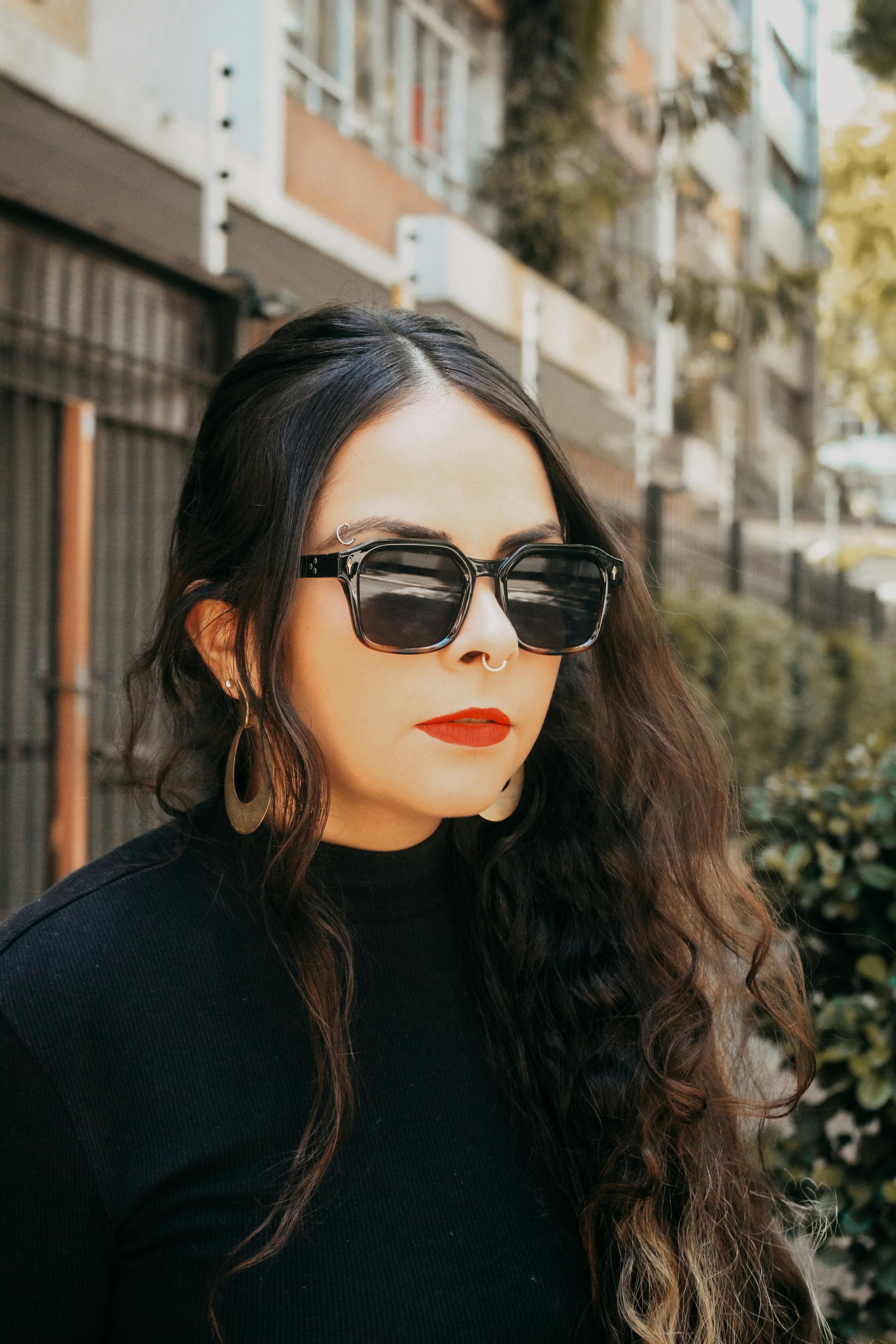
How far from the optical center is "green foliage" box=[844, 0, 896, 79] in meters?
13.6

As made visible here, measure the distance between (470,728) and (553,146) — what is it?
36.6 ft

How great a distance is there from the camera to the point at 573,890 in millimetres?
1851

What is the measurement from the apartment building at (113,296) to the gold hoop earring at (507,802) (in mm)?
817

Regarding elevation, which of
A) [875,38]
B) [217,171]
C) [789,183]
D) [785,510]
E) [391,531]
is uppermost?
[789,183]

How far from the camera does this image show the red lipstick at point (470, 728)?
1.48 m

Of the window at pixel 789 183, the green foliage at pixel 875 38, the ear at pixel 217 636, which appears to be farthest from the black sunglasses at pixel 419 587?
the window at pixel 789 183

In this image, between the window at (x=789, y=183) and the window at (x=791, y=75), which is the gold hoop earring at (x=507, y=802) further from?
the window at (x=789, y=183)

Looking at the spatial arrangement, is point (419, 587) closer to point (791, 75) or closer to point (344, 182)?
point (344, 182)

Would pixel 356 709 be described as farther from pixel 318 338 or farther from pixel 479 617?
pixel 318 338

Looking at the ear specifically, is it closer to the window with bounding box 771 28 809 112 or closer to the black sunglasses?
the black sunglasses

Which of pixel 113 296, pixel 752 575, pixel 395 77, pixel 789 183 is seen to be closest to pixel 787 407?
pixel 789 183

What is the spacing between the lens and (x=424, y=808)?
1481 millimetres

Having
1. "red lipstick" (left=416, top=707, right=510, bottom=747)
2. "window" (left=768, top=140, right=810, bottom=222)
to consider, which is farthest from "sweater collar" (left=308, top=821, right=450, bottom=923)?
"window" (left=768, top=140, right=810, bottom=222)

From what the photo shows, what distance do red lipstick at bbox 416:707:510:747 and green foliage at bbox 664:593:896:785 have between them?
15.0 feet
